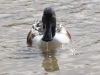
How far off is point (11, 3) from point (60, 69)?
19.9 feet

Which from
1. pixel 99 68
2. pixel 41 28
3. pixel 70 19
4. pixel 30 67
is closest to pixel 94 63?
pixel 99 68

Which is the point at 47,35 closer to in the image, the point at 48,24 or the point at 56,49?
the point at 48,24

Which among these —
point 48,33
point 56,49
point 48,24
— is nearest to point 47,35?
point 48,33

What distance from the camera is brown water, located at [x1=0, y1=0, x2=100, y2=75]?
883 cm

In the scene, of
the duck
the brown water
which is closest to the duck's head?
the duck

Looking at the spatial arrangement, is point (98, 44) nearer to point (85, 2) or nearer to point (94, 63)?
point (94, 63)

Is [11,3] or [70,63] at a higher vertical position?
[11,3]

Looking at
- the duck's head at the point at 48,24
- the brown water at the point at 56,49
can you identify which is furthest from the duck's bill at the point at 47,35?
the brown water at the point at 56,49

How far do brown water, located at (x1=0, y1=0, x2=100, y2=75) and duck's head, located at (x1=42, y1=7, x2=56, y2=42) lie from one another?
0.43m

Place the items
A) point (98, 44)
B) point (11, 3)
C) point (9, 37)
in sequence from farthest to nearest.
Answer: point (11, 3) < point (9, 37) < point (98, 44)

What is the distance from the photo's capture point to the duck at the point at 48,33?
10.2m

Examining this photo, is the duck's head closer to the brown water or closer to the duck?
the duck

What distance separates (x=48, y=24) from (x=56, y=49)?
2.24 ft

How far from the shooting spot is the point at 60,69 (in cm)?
875
